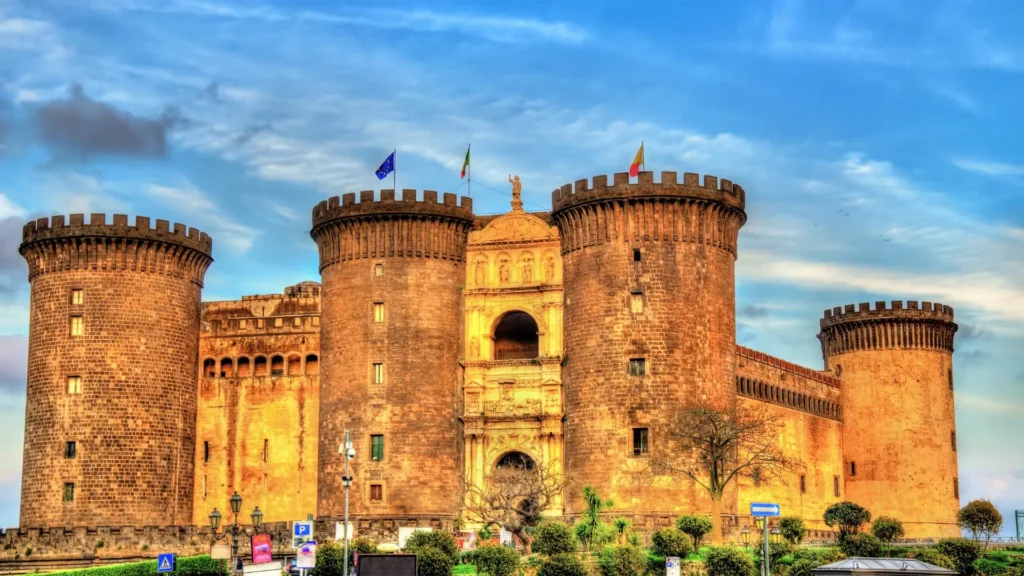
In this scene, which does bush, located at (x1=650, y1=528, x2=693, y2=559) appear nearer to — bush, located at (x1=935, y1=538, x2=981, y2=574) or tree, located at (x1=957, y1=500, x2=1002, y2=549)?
bush, located at (x1=935, y1=538, x2=981, y2=574)

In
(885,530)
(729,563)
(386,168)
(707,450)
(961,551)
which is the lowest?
(729,563)

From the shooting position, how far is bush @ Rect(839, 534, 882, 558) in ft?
204

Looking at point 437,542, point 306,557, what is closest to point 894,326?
point 437,542

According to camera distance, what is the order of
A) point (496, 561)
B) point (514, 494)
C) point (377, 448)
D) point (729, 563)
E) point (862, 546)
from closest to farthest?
point (729, 563) < point (496, 561) < point (862, 546) < point (514, 494) < point (377, 448)

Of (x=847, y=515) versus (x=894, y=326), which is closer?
(x=847, y=515)

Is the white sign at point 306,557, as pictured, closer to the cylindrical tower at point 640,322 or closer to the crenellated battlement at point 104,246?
the cylindrical tower at point 640,322

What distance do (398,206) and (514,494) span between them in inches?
608

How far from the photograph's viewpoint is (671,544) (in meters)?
60.2

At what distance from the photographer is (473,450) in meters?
75.0

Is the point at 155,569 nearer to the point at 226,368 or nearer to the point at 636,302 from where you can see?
→ the point at 226,368

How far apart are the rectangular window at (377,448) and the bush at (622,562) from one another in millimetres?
17549

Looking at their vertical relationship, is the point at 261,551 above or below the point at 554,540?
below

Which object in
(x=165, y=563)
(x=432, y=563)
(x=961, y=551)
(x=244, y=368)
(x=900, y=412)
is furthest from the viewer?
(x=900, y=412)

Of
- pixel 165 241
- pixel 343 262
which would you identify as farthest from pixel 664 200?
pixel 165 241
